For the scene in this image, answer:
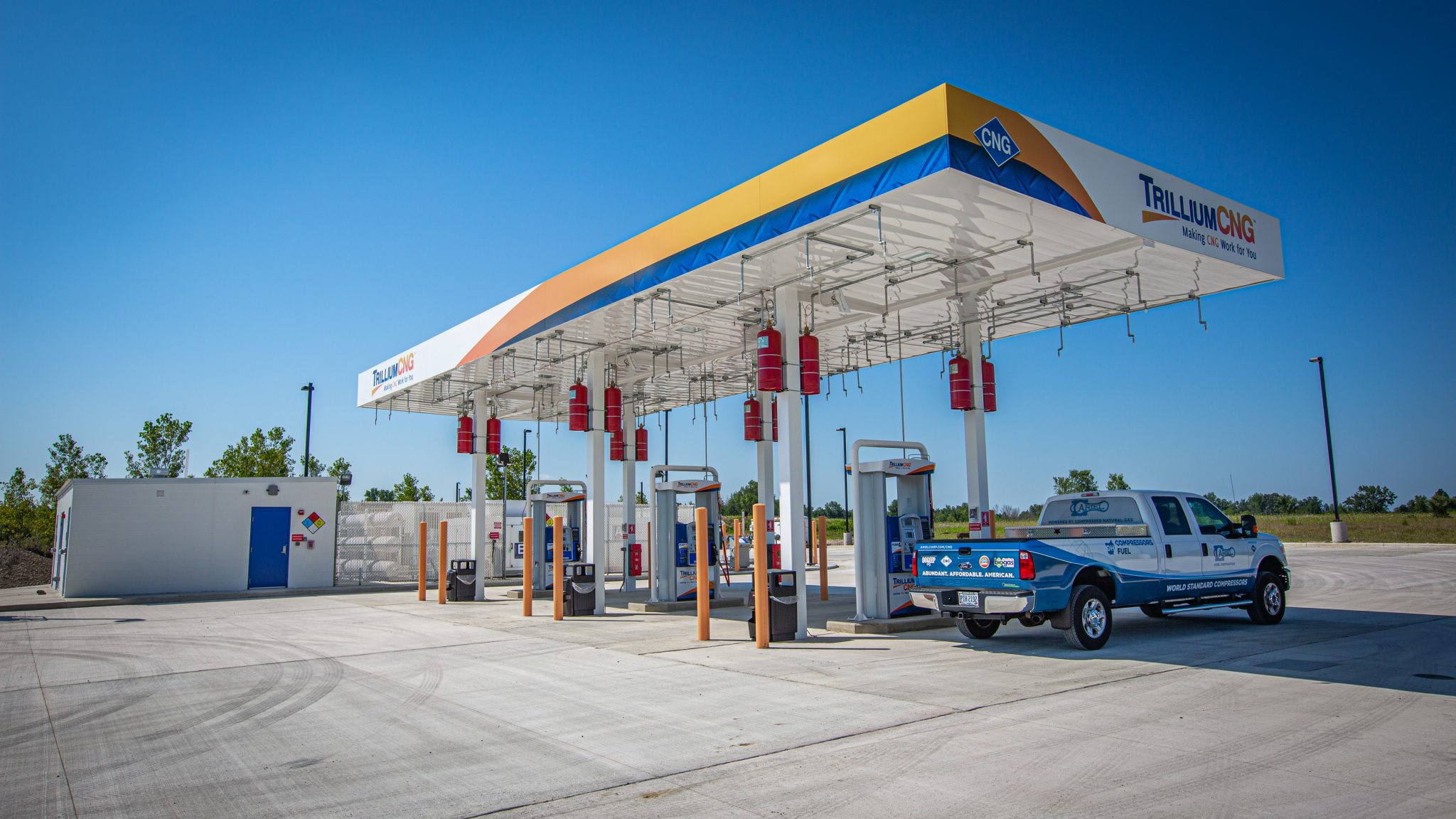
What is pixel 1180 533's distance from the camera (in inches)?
459

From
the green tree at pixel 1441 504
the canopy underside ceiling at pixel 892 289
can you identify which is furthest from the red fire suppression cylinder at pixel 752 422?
the green tree at pixel 1441 504

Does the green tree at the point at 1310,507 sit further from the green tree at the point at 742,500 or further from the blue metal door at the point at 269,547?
the blue metal door at the point at 269,547

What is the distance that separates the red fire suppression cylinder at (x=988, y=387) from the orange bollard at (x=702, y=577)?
18.2ft

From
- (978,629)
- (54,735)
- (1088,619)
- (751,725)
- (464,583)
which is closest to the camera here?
(751,725)

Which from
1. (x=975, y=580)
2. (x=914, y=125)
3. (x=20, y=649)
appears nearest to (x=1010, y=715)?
(x=975, y=580)

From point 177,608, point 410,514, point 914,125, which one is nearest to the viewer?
point 914,125

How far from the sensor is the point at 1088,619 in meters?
10.4

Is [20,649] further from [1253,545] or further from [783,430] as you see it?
[1253,545]

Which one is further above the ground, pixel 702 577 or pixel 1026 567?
pixel 1026 567

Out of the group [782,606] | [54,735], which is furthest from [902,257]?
[54,735]

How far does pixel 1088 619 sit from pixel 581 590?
952cm

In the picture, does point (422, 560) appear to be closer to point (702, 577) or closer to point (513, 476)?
point (702, 577)

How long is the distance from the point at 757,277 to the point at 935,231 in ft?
9.30

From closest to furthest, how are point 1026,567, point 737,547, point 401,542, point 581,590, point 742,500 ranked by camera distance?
point 1026,567 < point 581,590 < point 401,542 < point 737,547 < point 742,500
